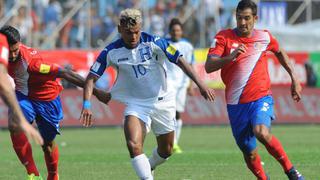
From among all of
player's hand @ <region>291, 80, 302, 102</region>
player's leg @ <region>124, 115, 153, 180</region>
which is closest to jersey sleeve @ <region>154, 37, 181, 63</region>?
player's leg @ <region>124, 115, 153, 180</region>

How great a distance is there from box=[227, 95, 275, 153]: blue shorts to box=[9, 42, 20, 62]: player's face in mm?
3030

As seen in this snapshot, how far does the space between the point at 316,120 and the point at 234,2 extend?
5173 mm

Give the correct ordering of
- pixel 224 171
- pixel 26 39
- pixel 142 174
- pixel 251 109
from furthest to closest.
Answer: pixel 26 39
pixel 224 171
pixel 251 109
pixel 142 174

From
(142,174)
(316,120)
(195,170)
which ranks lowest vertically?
(316,120)

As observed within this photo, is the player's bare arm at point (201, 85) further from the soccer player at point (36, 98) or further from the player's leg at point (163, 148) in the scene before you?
the soccer player at point (36, 98)

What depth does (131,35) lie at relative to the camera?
1216 centimetres

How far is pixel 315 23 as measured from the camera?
3425 cm

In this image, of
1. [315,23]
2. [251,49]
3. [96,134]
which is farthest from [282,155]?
[315,23]

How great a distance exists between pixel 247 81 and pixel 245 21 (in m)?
0.83

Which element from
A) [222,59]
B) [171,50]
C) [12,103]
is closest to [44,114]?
[171,50]

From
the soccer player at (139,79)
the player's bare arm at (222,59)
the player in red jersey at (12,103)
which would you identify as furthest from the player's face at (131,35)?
the player in red jersey at (12,103)

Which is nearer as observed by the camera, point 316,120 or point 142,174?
point 142,174

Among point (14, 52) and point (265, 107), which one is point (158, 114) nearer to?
point (265, 107)

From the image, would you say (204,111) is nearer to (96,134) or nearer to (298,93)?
(96,134)
